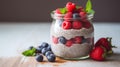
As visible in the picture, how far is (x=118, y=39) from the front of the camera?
1485mm

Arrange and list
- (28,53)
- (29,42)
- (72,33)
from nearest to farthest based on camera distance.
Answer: (72,33) < (28,53) < (29,42)

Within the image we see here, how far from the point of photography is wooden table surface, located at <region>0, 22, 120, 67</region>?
1.11m

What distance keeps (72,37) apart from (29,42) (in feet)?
1.27

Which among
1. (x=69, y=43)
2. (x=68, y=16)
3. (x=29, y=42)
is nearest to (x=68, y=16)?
(x=68, y=16)

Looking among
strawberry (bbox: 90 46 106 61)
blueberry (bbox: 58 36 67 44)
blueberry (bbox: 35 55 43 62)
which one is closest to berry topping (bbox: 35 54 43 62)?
blueberry (bbox: 35 55 43 62)

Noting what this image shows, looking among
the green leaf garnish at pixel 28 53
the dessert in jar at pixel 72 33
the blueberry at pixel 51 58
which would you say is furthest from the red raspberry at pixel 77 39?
the green leaf garnish at pixel 28 53

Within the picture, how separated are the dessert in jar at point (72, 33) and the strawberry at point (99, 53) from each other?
3 cm

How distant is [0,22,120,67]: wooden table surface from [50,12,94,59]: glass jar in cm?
3

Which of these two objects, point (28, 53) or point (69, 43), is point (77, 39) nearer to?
point (69, 43)

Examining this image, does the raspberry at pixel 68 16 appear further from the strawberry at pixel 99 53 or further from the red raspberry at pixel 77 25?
the strawberry at pixel 99 53

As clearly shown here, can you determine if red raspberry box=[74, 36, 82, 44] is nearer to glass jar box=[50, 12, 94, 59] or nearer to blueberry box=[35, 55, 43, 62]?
glass jar box=[50, 12, 94, 59]

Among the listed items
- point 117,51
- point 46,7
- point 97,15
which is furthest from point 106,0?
point 117,51

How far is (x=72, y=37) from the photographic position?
1114 millimetres

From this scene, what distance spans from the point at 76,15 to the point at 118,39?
1.48ft
